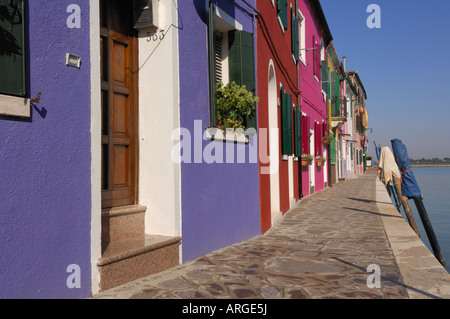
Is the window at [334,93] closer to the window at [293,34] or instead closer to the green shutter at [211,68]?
the window at [293,34]

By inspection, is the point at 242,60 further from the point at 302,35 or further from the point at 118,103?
the point at 302,35

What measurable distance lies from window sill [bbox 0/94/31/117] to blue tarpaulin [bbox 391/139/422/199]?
24.6 ft

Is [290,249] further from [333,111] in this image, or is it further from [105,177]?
[333,111]

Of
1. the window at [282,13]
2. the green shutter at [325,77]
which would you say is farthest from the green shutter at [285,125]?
the green shutter at [325,77]

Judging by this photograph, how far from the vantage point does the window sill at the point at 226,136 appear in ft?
15.9

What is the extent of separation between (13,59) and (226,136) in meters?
3.05

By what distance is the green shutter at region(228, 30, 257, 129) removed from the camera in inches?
229

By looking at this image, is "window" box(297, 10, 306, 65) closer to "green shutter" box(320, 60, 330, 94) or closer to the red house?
the red house

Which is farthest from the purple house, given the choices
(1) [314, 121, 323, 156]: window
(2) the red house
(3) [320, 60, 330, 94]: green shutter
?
(3) [320, 60, 330, 94]: green shutter

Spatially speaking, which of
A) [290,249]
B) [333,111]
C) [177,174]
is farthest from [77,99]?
[333,111]

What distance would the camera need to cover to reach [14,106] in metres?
2.61

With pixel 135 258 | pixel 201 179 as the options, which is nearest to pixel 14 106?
pixel 135 258

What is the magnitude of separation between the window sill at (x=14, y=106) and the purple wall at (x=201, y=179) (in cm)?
189
